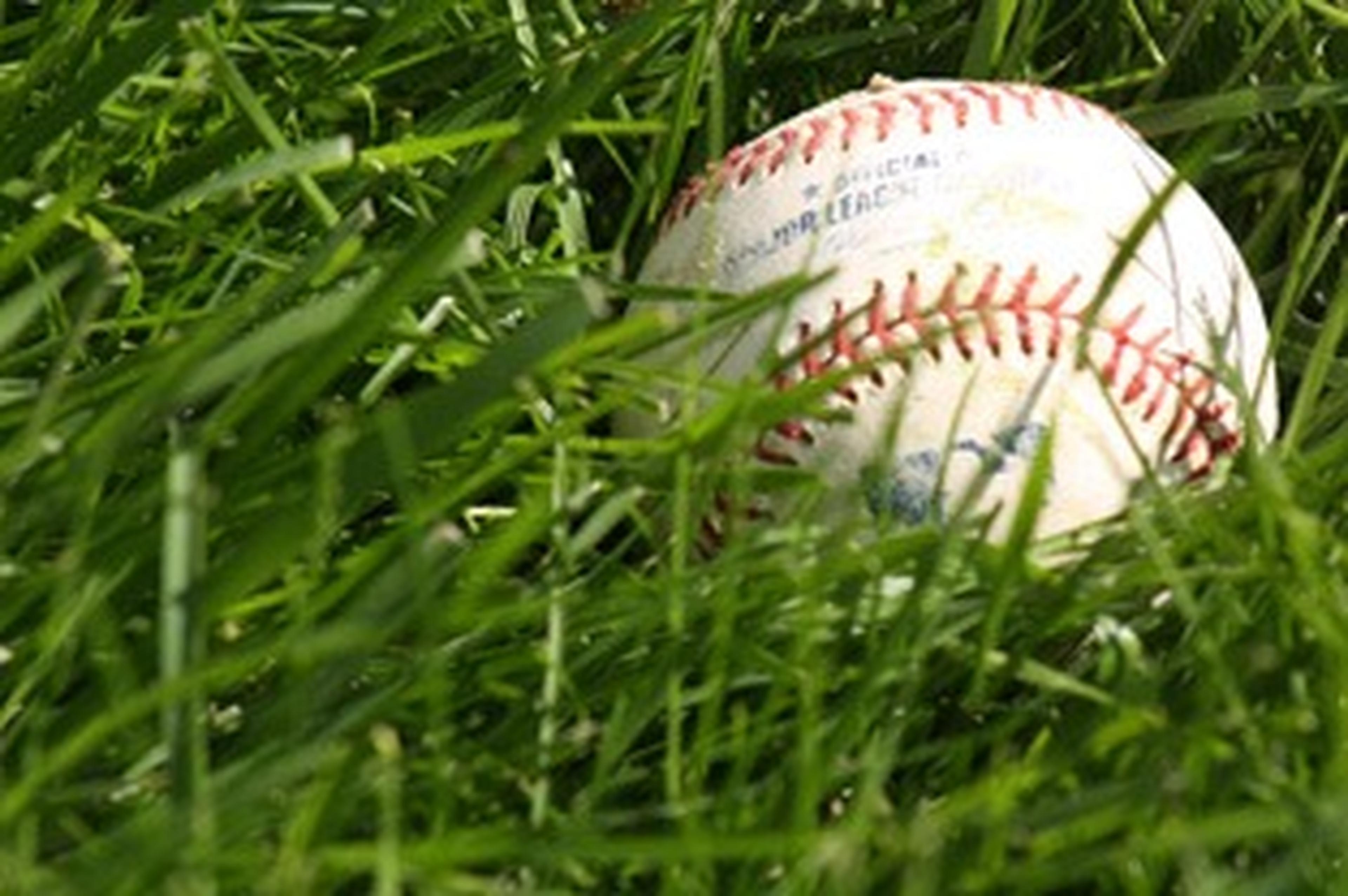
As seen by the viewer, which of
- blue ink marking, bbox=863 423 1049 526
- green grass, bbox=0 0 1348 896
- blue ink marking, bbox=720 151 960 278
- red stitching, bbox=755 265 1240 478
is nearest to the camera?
green grass, bbox=0 0 1348 896

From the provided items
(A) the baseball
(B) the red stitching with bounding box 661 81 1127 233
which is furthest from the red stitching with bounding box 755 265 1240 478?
(B) the red stitching with bounding box 661 81 1127 233

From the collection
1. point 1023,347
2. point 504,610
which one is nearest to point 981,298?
point 1023,347

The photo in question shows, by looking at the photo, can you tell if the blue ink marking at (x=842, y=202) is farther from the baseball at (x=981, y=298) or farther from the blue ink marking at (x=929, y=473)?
the blue ink marking at (x=929, y=473)

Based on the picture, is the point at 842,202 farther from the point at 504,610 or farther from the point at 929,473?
the point at 504,610

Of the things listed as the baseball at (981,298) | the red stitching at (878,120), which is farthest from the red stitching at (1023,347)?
the red stitching at (878,120)

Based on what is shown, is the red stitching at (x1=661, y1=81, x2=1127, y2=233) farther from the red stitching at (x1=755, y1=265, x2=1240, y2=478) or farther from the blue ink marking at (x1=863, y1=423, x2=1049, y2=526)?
the blue ink marking at (x1=863, y1=423, x2=1049, y2=526)

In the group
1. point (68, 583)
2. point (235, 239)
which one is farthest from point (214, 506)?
point (235, 239)
